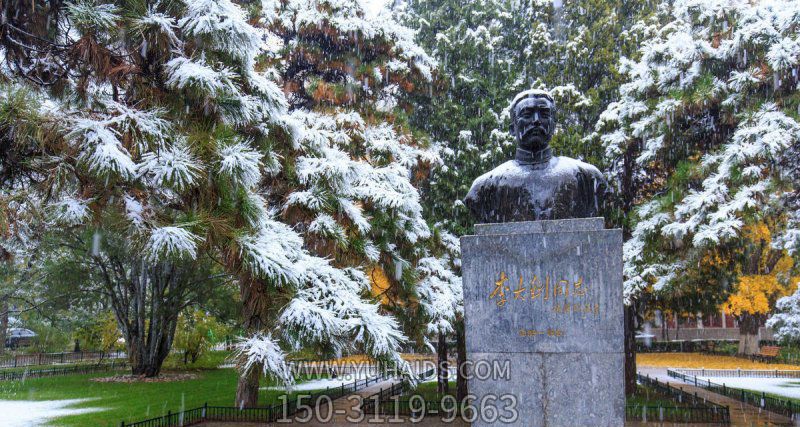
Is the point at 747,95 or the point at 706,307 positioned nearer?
the point at 747,95

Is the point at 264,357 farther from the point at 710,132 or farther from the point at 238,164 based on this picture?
the point at 710,132

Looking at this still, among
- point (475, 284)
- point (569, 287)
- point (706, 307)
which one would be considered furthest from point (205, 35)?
point (706, 307)

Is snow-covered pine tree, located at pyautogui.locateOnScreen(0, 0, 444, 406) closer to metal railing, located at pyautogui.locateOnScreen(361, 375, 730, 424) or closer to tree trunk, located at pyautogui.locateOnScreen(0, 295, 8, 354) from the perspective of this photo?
metal railing, located at pyautogui.locateOnScreen(361, 375, 730, 424)

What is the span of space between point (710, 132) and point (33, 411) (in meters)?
18.0

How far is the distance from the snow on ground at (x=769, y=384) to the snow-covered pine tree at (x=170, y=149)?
19.2m

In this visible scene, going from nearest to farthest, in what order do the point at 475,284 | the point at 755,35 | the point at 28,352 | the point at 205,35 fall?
the point at 205,35 → the point at 475,284 → the point at 755,35 → the point at 28,352

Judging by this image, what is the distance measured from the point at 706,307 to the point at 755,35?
37.2 ft

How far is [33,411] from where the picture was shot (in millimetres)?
16531

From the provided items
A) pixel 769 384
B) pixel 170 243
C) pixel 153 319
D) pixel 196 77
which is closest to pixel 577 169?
pixel 196 77

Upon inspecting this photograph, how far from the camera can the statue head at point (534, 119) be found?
619 cm

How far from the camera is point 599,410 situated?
18.4 feet

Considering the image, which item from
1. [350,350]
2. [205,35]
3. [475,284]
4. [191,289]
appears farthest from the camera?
[191,289]

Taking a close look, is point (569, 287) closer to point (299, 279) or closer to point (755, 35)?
point (299, 279)

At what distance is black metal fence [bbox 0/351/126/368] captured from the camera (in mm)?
31466
